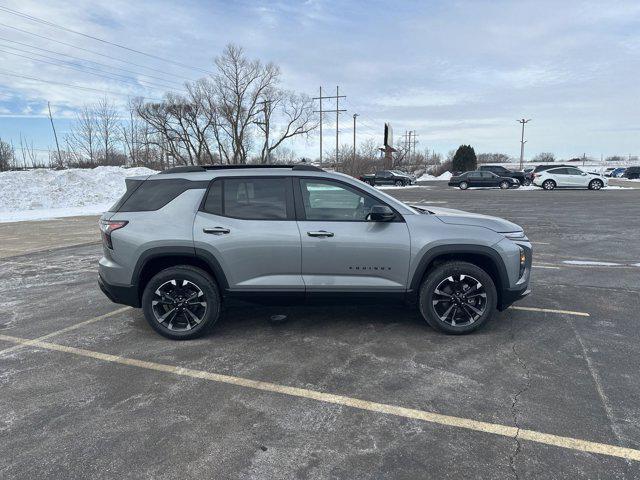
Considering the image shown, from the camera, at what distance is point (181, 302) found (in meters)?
4.55

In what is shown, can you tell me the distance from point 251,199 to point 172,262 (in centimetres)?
109

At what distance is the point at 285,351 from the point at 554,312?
3382mm

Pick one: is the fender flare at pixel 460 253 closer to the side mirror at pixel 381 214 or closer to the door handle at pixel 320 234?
the side mirror at pixel 381 214

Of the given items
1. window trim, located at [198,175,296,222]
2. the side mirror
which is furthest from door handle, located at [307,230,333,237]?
the side mirror

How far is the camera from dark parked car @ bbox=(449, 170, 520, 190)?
118 feet

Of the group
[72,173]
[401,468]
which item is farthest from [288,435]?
[72,173]

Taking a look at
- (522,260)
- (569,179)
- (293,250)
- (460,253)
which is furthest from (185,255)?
(569,179)

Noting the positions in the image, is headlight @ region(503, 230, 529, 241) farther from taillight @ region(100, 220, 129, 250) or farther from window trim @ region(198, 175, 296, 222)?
taillight @ region(100, 220, 129, 250)

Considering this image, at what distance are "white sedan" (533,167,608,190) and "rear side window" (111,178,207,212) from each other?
33.4 meters

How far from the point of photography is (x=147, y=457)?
2.74 m

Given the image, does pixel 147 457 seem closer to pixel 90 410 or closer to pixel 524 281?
pixel 90 410

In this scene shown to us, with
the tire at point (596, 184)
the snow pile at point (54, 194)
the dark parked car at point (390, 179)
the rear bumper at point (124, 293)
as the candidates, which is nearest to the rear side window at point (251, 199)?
the rear bumper at point (124, 293)

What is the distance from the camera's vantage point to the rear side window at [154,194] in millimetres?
4586

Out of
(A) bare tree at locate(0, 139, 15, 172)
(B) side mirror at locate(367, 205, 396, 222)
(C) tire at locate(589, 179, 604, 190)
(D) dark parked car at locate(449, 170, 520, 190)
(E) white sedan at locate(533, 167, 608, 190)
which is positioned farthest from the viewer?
(A) bare tree at locate(0, 139, 15, 172)
